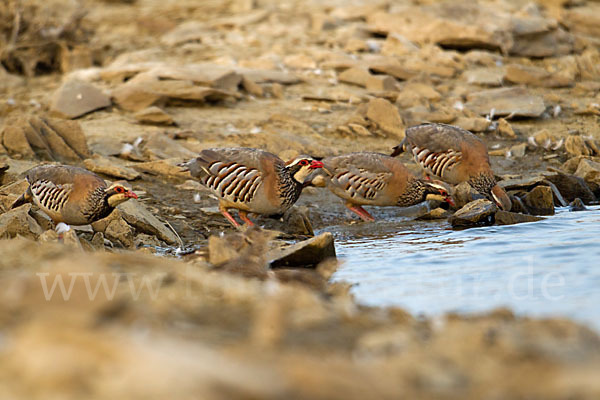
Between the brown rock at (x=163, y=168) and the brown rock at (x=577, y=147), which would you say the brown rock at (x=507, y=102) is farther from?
the brown rock at (x=163, y=168)

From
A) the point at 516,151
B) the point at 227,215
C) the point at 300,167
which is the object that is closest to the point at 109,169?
the point at 227,215

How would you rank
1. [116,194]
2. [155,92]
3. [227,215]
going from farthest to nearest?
[155,92] < [227,215] < [116,194]

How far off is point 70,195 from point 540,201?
4731 mm

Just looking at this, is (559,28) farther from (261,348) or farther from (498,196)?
(261,348)

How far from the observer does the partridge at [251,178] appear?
773 centimetres

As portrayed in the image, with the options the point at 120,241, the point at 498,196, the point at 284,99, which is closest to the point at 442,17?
the point at 284,99

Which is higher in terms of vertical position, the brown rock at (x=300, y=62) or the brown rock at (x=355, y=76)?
the brown rock at (x=300, y=62)

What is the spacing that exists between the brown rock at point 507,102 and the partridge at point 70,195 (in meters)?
6.19

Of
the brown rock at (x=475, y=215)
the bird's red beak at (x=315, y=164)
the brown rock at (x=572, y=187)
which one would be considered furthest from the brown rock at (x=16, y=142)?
the brown rock at (x=572, y=187)

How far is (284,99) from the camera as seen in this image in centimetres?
1145

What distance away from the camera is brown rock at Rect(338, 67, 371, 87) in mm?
11969

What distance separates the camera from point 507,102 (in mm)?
11555

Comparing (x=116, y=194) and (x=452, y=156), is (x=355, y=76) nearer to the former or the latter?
(x=452, y=156)

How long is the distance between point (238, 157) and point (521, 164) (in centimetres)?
406
